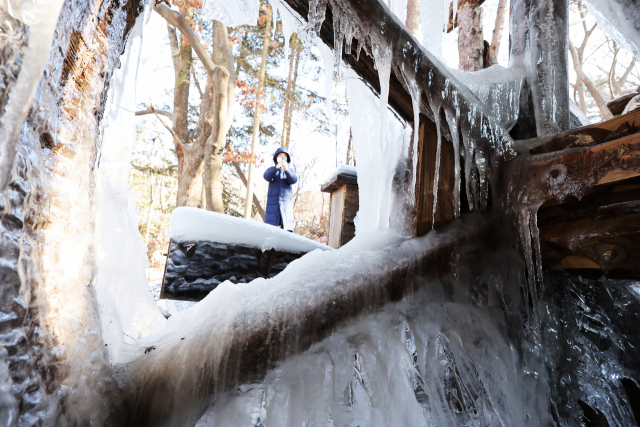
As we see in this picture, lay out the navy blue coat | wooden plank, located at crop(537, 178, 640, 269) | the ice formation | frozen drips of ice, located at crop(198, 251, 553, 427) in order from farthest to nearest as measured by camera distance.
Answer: the navy blue coat < wooden plank, located at crop(537, 178, 640, 269) < frozen drips of ice, located at crop(198, 251, 553, 427) < the ice formation

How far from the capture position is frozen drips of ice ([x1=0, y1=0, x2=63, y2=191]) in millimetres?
678

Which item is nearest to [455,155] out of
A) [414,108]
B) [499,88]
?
[414,108]

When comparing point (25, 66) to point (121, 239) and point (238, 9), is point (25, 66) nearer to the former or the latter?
point (121, 239)

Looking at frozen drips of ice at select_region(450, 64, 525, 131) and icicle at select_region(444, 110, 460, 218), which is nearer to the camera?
icicle at select_region(444, 110, 460, 218)

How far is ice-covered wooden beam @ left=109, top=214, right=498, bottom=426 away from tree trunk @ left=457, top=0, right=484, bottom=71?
11.5ft

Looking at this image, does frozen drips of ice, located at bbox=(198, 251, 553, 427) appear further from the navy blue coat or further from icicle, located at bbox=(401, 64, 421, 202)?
the navy blue coat

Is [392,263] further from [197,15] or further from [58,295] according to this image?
[197,15]

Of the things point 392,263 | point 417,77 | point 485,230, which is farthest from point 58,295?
point 485,230

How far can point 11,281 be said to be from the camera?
31.1 inches

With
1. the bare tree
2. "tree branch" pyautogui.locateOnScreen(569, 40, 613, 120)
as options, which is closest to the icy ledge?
the bare tree

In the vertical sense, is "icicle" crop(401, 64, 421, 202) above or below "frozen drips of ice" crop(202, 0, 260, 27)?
below

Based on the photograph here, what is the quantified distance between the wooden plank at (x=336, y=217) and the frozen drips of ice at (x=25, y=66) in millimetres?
3281

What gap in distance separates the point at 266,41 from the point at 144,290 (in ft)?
33.9

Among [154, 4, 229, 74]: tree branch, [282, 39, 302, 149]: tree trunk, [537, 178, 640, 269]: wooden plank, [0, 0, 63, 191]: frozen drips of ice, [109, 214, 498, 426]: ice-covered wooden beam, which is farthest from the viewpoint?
[282, 39, 302, 149]: tree trunk
